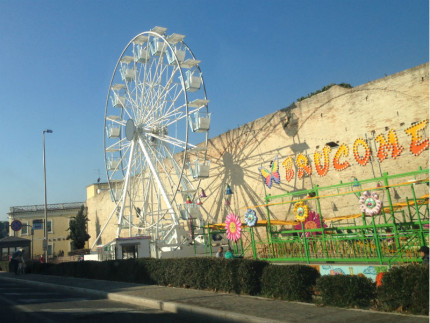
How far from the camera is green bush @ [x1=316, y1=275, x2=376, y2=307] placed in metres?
8.45

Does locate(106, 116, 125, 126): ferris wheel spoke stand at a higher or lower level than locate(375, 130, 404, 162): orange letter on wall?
higher

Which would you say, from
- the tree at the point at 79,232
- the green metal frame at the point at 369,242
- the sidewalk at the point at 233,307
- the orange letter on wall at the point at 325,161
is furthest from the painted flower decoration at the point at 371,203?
the tree at the point at 79,232

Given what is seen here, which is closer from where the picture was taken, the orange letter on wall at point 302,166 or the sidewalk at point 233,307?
the sidewalk at point 233,307

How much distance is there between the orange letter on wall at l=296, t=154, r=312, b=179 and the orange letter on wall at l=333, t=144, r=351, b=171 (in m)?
1.70

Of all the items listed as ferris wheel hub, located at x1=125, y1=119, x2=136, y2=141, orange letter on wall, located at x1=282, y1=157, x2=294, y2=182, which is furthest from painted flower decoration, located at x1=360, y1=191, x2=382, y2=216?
ferris wheel hub, located at x1=125, y1=119, x2=136, y2=141

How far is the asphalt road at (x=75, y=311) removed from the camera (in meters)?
9.26

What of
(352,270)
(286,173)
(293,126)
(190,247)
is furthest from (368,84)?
(190,247)

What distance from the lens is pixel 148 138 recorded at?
26922 mm

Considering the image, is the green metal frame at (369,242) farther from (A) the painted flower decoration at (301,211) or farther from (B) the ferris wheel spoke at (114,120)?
(B) the ferris wheel spoke at (114,120)

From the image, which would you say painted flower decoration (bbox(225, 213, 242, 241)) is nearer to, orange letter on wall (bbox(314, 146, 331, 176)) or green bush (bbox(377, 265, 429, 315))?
orange letter on wall (bbox(314, 146, 331, 176))

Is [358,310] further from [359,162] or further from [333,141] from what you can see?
[333,141]

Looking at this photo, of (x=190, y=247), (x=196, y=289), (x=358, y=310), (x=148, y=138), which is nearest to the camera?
(x=358, y=310)

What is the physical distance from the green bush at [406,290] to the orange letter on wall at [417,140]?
9.24 meters

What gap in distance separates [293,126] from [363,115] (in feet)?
14.6
